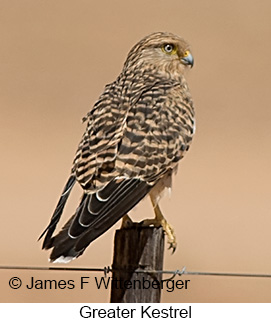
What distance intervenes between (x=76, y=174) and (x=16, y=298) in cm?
359

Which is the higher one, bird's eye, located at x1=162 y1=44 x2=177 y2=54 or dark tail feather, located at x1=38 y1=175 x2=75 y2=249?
bird's eye, located at x1=162 y1=44 x2=177 y2=54

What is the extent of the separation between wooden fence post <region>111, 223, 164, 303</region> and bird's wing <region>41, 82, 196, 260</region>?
0.12 meters

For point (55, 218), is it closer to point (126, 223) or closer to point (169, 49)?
point (126, 223)

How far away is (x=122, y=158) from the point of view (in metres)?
4.15

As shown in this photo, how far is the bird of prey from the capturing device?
3.92m

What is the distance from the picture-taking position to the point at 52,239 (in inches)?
154

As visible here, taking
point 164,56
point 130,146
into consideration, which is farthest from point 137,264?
point 164,56

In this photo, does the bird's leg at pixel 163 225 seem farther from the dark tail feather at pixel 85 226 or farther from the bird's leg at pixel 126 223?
the dark tail feather at pixel 85 226

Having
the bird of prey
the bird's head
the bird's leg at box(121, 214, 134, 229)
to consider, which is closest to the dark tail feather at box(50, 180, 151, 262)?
the bird of prey

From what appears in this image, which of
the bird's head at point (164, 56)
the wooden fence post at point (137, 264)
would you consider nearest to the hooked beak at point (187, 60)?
the bird's head at point (164, 56)

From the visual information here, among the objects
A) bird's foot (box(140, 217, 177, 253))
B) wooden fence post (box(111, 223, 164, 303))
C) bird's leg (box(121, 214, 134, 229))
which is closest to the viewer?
wooden fence post (box(111, 223, 164, 303))

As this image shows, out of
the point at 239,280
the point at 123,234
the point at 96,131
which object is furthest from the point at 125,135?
the point at 239,280

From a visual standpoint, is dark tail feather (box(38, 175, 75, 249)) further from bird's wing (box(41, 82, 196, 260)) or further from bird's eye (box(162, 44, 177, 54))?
bird's eye (box(162, 44, 177, 54))
